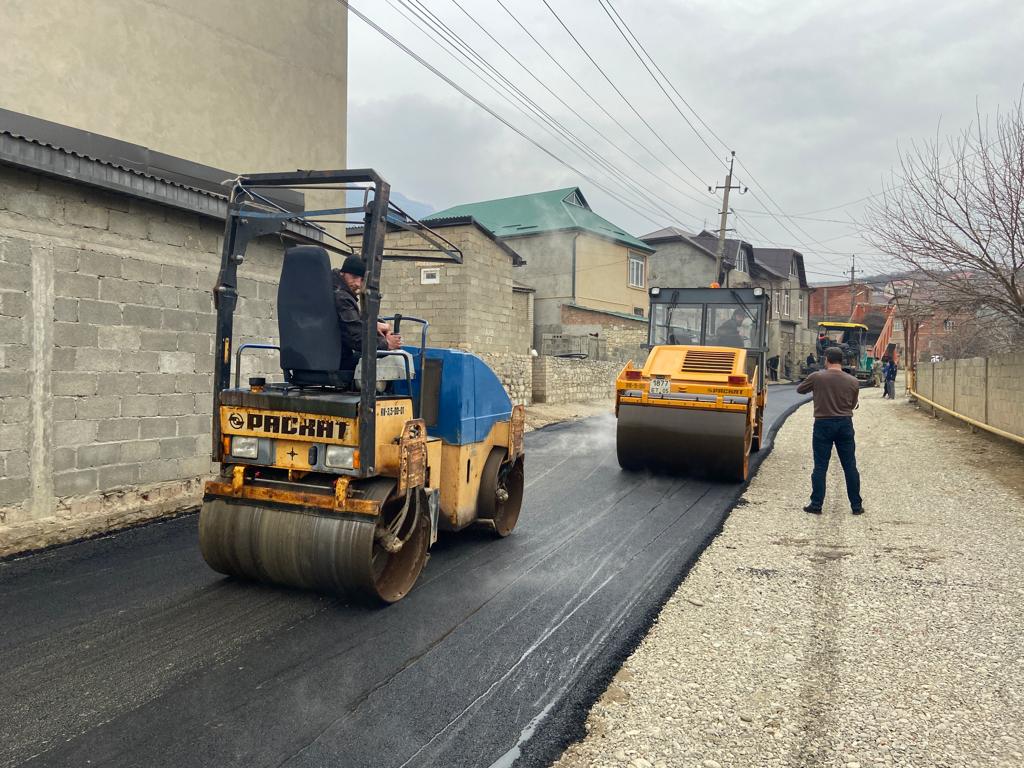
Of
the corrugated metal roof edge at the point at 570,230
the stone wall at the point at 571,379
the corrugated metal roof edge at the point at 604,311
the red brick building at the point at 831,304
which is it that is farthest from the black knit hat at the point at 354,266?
the red brick building at the point at 831,304

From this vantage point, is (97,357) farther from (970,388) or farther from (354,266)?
(970,388)

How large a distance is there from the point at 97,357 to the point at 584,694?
5.14 metres

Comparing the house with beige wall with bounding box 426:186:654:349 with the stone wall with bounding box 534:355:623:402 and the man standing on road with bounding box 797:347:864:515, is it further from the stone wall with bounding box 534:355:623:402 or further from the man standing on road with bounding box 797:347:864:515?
the man standing on road with bounding box 797:347:864:515

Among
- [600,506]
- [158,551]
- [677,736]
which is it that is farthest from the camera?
[600,506]

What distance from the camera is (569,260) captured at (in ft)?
100

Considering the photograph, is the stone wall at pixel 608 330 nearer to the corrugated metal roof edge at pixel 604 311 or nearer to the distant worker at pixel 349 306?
the corrugated metal roof edge at pixel 604 311

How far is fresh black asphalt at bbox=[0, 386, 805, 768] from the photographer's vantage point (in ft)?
9.80

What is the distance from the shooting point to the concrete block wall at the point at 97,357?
5559mm

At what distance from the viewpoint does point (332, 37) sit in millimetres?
14469

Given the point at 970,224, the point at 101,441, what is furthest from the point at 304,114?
the point at 970,224

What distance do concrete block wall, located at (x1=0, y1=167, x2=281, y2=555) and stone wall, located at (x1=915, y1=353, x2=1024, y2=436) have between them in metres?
11.7

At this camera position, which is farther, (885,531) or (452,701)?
(885,531)

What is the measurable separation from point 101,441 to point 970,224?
1098 cm

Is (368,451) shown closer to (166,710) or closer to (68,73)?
(166,710)
